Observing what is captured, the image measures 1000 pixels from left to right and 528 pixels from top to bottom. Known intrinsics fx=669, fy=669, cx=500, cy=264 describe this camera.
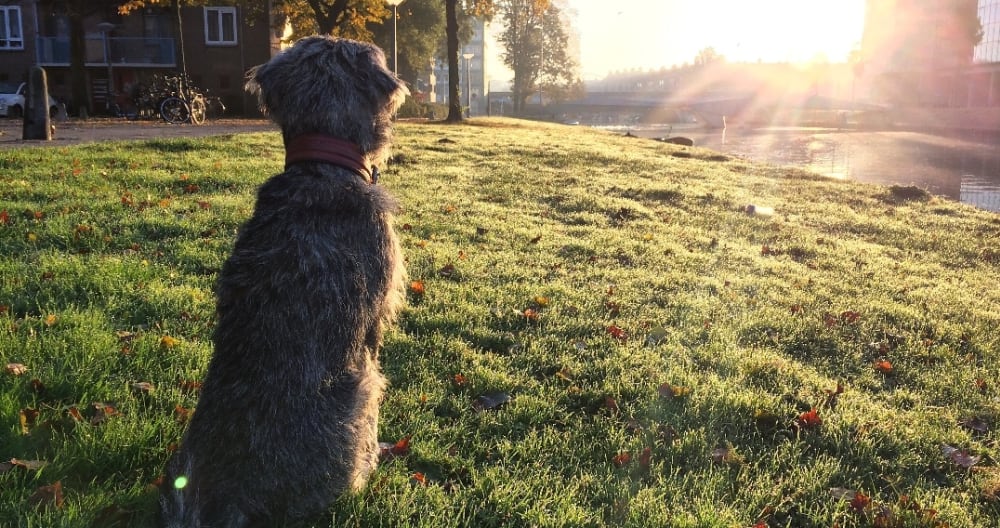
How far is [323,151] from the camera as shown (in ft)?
10.4

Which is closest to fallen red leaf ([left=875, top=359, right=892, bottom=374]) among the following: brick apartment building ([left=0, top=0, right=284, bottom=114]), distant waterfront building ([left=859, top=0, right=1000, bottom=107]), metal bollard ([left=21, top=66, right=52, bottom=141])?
metal bollard ([left=21, top=66, right=52, bottom=141])

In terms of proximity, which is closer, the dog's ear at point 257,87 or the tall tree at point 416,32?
the dog's ear at point 257,87

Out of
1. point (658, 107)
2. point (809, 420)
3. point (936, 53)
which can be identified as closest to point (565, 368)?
point (809, 420)

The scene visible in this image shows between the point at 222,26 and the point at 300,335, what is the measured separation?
141ft

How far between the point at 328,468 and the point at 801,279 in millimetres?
6679

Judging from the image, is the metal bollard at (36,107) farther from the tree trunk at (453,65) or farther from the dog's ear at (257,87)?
the tree trunk at (453,65)

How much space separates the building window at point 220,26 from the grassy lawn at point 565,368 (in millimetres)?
33357

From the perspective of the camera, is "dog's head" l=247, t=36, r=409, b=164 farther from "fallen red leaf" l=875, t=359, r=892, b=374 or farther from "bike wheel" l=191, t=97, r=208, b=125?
"bike wheel" l=191, t=97, r=208, b=125

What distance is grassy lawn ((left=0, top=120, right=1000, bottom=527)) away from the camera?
3297 mm

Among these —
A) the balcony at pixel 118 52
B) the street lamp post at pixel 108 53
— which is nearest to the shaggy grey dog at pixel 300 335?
the street lamp post at pixel 108 53

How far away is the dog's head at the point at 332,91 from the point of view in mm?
3281

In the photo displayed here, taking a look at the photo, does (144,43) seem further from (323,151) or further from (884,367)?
(884,367)

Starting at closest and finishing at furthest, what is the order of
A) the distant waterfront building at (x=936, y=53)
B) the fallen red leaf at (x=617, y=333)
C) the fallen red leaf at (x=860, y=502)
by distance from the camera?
1. the fallen red leaf at (x=860, y=502)
2. the fallen red leaf at (x=617, y=333)
3. the distant waterfront building at (x=936, y=53)

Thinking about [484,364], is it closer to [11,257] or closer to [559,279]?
[559,279]
